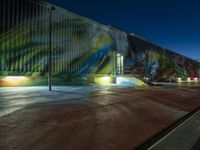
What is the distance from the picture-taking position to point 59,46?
87.3 ft

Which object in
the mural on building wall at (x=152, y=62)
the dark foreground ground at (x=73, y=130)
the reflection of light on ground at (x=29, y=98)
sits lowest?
the dark foreground ground at (x=73, y=130)

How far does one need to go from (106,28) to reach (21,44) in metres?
15.9

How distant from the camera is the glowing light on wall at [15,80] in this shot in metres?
21.4

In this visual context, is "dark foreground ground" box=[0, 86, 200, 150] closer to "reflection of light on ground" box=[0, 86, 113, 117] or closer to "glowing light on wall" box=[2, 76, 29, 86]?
"reflection of light on ground" box=[0, 86, 113, 117]

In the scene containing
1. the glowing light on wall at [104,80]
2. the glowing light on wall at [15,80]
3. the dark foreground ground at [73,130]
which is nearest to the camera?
the dark foreground ground at [73,130]

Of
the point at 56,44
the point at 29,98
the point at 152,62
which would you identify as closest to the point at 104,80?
the point at 56,44

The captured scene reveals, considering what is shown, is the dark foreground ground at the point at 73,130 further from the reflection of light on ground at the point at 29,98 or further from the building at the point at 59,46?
the building at the point at 59,46

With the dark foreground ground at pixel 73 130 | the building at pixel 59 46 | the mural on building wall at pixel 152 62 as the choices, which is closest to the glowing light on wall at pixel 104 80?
the building at pixel 59 46

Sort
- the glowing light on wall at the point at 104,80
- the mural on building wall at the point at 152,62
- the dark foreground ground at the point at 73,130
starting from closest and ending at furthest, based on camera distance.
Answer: the dark foreground ground at the point at 73,130
the glowing light on wall at the point at 104,80
the mural on building wall at the point at 152,62

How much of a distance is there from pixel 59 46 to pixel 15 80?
269 inches

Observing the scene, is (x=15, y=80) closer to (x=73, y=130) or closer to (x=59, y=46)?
(x=59, y=46)

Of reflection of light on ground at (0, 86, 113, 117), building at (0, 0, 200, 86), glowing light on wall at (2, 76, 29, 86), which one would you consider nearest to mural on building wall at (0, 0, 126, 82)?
building at (0, 0, 200, 86)

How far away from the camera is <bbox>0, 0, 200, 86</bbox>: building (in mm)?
21391

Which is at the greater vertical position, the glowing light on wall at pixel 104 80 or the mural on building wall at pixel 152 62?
the mural on building wall at pixel 152 62
